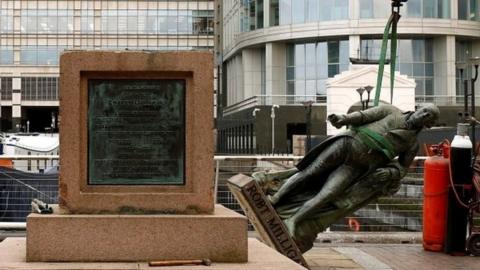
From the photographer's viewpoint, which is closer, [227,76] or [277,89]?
[277,89]

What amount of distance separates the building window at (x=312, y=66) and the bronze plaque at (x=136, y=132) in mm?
56602

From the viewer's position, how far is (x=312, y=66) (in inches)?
2549

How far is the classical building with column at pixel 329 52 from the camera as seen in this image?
59.6 meters

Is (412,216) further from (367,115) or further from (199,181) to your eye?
(199,181)

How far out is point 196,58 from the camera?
6.69 metres

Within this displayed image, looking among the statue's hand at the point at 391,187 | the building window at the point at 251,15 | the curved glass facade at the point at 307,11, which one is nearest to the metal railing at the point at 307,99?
Answer: the curved glass facade at the point at 307,11

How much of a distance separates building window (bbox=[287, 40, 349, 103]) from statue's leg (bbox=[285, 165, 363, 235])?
54.5 m

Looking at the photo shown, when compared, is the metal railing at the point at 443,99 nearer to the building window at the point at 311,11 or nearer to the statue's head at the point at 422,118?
the building window at the point at 311,11

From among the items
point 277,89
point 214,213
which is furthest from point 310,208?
point 277,89

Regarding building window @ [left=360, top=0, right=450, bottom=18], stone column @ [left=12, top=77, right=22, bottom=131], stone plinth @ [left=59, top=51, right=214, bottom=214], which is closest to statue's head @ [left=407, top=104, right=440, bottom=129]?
stone plinth @ [left=59, top=51, right=214, bottom=214]

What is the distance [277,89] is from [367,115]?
57825 millimetres

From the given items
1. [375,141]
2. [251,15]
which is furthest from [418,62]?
[375,141]

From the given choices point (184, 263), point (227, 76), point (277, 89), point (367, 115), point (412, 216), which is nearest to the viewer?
point (184, 263)

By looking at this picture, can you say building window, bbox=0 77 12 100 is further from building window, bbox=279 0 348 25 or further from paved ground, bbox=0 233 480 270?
paved ground, bbox=0 233 480 270
